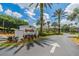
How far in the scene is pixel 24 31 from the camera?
2430mm

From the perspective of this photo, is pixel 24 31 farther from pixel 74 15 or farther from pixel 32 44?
pixel 74 15

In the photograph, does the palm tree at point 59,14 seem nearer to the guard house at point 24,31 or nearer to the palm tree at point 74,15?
the palm tree at point 74,15

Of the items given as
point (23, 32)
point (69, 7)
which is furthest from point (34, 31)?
point (69, 7)

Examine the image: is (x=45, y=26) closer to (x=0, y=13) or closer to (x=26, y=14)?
(x=26, y=14)

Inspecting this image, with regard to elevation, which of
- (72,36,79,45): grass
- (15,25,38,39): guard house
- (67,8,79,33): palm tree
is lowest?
(72,36,79,45): grass

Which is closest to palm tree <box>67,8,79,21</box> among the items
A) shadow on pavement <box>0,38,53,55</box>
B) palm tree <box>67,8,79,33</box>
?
palm tree <box>67,8,79,33</box>

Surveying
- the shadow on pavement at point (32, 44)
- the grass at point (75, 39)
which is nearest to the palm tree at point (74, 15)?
the grass at point (75, 39)

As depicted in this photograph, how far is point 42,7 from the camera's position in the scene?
93.9 inches

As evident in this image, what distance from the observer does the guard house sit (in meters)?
2.41

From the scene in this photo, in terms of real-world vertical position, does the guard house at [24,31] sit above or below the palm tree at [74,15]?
below

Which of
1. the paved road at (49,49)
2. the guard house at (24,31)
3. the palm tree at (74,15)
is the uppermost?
the palm tree at (74,15)

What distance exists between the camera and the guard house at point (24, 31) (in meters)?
2.41

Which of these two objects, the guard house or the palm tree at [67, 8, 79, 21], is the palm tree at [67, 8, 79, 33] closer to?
the palm tree at [67, 8, 79, 21]

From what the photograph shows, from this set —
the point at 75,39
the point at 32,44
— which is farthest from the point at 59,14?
the point at 32,44
